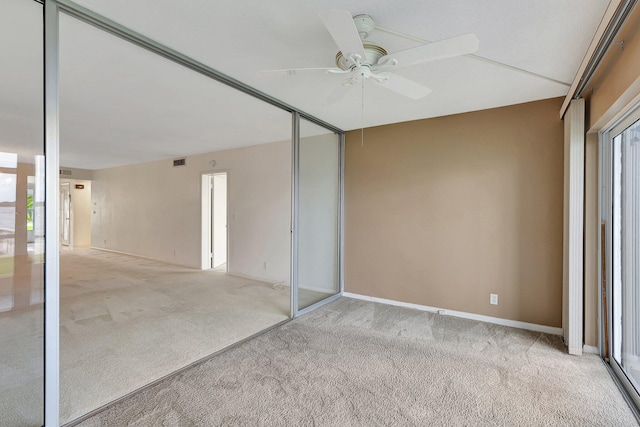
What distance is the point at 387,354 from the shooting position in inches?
106

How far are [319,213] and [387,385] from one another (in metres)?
2.37

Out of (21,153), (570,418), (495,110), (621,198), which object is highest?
(495,110)

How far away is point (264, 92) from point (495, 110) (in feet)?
8.41

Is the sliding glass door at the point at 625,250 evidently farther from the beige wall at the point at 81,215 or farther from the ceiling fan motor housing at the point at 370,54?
the beige wall at the point at 81,215

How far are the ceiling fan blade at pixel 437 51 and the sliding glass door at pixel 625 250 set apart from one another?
1438 millimetres

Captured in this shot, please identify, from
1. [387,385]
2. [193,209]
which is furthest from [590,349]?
[193,209]

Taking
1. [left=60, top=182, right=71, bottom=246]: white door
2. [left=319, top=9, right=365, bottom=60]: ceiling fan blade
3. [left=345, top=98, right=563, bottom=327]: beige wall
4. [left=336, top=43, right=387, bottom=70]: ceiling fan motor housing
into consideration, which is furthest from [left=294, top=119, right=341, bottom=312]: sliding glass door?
[left=60, top=182, right=71, bottom=246]: white door

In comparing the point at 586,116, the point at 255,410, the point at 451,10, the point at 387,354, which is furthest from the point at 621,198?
the point at 255,410

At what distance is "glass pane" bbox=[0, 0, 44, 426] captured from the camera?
1.65 m

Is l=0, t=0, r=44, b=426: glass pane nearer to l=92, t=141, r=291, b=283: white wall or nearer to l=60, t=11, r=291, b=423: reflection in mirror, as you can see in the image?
l=60, t=11, r=291, b=423: reflection in mirror

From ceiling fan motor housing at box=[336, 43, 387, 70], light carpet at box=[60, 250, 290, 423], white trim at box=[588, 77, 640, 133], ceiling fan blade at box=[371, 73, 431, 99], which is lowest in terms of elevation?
light carpet at box=[60, 250, 290, 423]

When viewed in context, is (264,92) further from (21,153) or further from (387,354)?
(387,354)

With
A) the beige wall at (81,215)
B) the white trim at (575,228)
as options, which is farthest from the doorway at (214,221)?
the beige wall at (81,215)

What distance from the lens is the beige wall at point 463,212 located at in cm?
317
